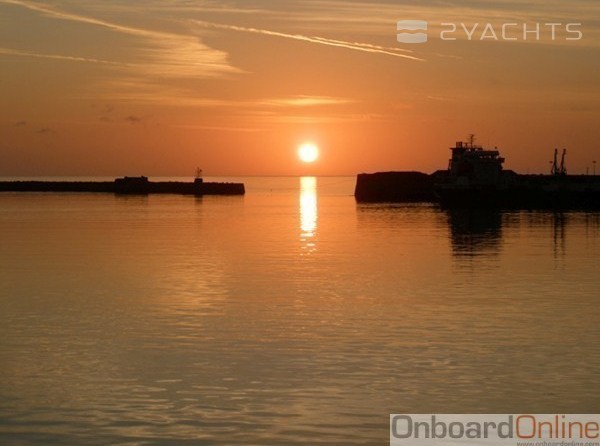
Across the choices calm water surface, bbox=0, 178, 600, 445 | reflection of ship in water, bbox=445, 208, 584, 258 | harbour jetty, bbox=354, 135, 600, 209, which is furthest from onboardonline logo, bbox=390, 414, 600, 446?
harbour jetty, bbox=354, 135, 600, 209

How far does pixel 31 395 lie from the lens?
17.9 meters

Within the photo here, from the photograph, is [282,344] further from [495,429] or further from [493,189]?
[493,189]

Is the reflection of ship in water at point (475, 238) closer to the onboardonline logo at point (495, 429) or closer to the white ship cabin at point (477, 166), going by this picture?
the onboardonline logo at point (495, 429)

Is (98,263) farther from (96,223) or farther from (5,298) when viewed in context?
(96,223)

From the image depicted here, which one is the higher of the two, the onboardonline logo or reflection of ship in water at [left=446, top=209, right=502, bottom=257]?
the onboardonline logo

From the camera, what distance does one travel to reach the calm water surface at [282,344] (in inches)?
646

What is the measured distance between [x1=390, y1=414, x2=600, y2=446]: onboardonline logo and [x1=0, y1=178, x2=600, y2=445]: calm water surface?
Answer: 0.39 m

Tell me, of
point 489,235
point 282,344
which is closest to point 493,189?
point 489,235

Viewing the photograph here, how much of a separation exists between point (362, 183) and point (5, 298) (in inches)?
6153

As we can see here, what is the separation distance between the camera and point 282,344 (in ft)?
75.1

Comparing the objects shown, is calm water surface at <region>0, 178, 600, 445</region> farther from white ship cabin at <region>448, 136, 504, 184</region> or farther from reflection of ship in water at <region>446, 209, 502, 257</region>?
white ship cabin at <region>448, 136, 504, 184</region>

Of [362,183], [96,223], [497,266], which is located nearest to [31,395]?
[497,266]

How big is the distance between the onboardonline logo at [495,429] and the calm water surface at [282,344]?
1.27ft

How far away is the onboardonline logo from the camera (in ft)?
50.0
